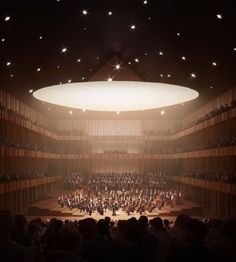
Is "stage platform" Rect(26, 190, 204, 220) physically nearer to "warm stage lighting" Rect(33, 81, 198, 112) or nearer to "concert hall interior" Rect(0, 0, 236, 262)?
"concert hall interior" Rect(0, 0, 236, 262)

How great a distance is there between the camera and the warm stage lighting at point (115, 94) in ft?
72.1

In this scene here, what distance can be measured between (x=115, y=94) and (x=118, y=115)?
12.5 m

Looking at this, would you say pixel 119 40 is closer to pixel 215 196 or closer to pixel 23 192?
pixel 215 196

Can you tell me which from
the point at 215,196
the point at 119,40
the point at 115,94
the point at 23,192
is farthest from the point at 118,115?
the point at 119,40

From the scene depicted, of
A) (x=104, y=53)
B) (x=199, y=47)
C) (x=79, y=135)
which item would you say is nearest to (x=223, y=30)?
(x=199, y=47)

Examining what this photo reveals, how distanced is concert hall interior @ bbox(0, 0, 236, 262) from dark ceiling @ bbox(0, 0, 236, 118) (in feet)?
0.19

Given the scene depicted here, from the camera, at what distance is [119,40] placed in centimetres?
1997

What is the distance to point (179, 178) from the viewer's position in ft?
105

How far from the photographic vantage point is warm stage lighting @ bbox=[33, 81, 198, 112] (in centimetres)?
2198

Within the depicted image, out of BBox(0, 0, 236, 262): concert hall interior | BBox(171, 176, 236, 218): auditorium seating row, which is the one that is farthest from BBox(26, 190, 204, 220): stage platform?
BBox(171, 176, 236, 218): auditorium seating row

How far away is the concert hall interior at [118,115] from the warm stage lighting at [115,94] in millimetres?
61

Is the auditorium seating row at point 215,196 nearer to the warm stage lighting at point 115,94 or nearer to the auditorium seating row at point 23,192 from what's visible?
the warm stage lighting at point 115,94

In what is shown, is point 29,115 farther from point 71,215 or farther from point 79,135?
point 71,215

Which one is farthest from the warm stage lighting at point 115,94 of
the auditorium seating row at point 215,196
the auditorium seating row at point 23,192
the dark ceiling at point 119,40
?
the auditorium seating row at point 23,192
